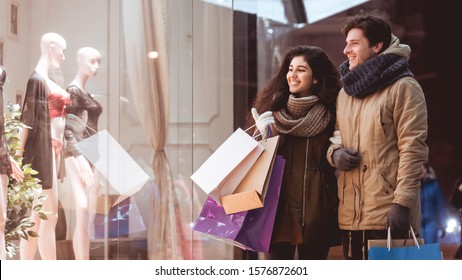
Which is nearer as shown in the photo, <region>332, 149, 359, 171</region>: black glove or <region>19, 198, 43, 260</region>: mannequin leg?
<region>332, 149, 359, 171</region>: black glove

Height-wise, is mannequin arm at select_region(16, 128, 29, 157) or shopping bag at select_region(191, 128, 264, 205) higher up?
mannequin arm at select_region(16, 128, 29, 157)

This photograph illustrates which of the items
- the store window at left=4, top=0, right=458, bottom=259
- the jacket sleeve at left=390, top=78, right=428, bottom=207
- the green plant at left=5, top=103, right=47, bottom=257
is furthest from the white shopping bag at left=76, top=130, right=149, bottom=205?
the jacket sleeve at left=390, top=78, right=428, bottom=207

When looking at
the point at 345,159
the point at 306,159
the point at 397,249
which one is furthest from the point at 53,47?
the point at 397,249

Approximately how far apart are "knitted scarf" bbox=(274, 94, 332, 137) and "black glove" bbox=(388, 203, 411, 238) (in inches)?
18.2

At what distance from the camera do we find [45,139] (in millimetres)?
3178

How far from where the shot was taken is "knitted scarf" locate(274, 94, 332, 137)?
301cm

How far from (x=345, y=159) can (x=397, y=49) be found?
1.67 ft

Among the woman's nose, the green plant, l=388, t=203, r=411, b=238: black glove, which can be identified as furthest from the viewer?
the green plant

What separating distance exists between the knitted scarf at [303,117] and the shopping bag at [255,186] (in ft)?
0.25

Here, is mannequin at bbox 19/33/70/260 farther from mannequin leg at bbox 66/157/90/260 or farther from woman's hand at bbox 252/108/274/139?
woman's hand at bbox 252/108/274/139

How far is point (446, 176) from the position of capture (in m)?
3.10

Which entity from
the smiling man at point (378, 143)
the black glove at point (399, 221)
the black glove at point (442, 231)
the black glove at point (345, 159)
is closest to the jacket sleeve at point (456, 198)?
the black glove at point (442, 231)

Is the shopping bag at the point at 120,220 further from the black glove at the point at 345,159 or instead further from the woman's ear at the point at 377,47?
the woman's ear at the point at 377,47

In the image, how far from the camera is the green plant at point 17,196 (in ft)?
10.3
